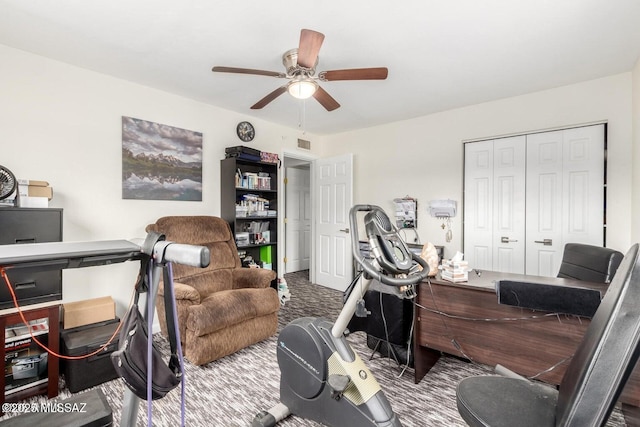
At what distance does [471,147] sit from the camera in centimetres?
381

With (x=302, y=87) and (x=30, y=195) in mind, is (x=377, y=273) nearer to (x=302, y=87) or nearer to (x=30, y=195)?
(x=302, y=87)

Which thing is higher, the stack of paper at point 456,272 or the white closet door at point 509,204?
the white closet door at point 509,204

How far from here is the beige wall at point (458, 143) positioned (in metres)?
2.90

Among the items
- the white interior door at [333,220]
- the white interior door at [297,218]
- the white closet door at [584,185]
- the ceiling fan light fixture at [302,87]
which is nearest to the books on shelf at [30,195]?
the ceiling fan light fixture at [302,87]

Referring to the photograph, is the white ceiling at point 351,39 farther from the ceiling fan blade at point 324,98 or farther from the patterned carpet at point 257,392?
the patterned carpet at point 257,392

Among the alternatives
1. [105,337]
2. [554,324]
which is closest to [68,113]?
[105,337]

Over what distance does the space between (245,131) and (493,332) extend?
355 centimetres

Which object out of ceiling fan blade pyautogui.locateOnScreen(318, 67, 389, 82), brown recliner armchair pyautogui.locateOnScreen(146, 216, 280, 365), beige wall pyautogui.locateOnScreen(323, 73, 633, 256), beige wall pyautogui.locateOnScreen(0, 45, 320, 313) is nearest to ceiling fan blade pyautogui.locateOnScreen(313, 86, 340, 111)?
ceiling fan blade pyautogui.locateOnScreen(318, 67, 389, 82)

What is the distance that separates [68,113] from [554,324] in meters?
4.01

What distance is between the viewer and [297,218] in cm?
633

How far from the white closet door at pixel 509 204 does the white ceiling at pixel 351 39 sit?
651 mm

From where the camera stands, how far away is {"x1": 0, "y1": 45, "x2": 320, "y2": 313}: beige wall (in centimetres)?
245

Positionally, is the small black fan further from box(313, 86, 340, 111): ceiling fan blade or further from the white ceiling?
box(313, 86, 340, 111): ceiling fan blade

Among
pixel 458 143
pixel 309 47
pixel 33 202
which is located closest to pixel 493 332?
pixel 309 47
